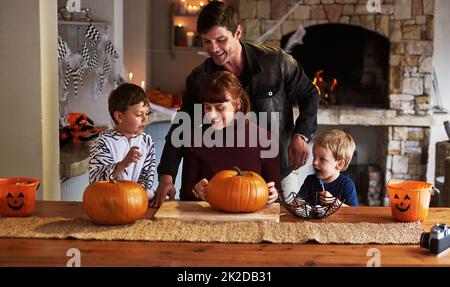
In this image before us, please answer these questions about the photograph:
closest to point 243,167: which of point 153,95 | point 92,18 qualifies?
point 92,18

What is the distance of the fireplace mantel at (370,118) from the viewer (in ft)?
18.1

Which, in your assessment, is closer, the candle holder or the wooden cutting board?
the wooden cutting board

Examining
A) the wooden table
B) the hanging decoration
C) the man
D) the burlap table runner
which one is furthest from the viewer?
the hanging decoration

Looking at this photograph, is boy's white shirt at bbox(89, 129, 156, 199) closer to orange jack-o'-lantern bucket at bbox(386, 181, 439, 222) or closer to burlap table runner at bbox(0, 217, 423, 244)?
burlap table runner at bbox(0, 217, 423, 244)

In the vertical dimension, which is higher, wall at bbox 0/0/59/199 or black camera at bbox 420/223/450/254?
wall at bbox 0/0/59/199

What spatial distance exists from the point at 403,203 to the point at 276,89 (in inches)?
37.3

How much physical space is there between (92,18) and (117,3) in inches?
10.5

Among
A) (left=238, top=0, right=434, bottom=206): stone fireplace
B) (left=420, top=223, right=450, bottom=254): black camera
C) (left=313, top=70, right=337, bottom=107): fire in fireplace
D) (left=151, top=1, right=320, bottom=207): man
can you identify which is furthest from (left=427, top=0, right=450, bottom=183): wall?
(left=420, top=223, right=450, bottom=254): black camera

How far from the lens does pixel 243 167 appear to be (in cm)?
231

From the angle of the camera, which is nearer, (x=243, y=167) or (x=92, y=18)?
(x=243, y=167)

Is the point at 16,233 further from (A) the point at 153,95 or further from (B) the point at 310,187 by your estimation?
(A) the point at 153,95

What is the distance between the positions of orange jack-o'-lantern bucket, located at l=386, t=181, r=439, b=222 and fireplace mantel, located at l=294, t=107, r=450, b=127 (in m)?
3.61

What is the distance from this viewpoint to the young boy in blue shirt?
2.37 metres
